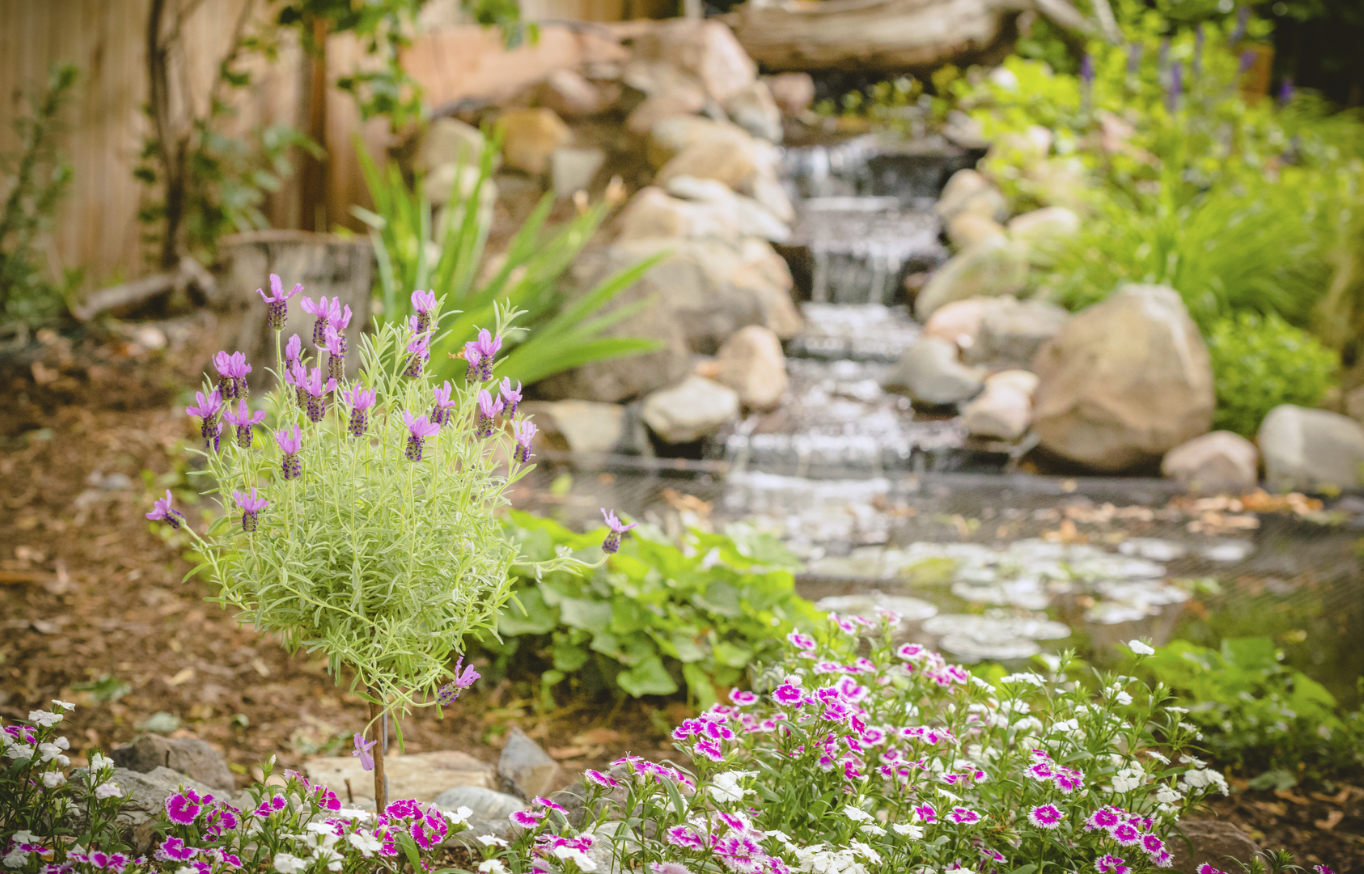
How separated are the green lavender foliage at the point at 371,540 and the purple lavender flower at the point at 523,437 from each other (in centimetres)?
3

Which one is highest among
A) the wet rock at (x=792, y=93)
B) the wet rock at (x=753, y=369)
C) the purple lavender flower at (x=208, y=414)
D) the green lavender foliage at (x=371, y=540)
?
the wet rock at (x=792, y=93)

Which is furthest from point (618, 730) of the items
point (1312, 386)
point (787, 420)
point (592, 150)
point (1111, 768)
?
point (592, 150)

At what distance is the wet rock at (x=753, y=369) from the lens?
15.5 ft

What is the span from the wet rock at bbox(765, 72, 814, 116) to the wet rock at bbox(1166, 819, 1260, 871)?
25.3 feet

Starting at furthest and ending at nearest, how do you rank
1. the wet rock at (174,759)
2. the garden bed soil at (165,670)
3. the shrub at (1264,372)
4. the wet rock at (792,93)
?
the wet rock at (792,93)
the shrub at (1264,372)
the garden bed soil at (165,670)
the wet rock at (174,759)

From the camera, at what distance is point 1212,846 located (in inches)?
57.1

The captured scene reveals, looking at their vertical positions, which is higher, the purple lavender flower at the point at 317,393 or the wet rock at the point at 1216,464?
the purple lavender flower at the point at 317,393

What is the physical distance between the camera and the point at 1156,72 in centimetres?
738

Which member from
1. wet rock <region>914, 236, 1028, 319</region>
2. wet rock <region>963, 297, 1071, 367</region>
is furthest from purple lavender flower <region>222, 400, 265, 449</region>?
Answer: wet rock <region>914, 236, 1028, 319</region>

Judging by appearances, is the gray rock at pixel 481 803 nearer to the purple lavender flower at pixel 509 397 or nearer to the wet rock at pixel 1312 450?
the purple lavender flower at pixel 509 397

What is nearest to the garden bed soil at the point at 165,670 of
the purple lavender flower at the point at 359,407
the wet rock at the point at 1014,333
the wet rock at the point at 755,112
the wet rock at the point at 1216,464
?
the purple lavender flower at the point at 359,407

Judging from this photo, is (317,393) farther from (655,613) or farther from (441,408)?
(655,613)

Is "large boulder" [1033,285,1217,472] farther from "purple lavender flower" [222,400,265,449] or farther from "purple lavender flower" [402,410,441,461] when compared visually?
"purple lavender flower" [222,400,265,449]

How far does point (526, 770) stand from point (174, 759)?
0.58 m
